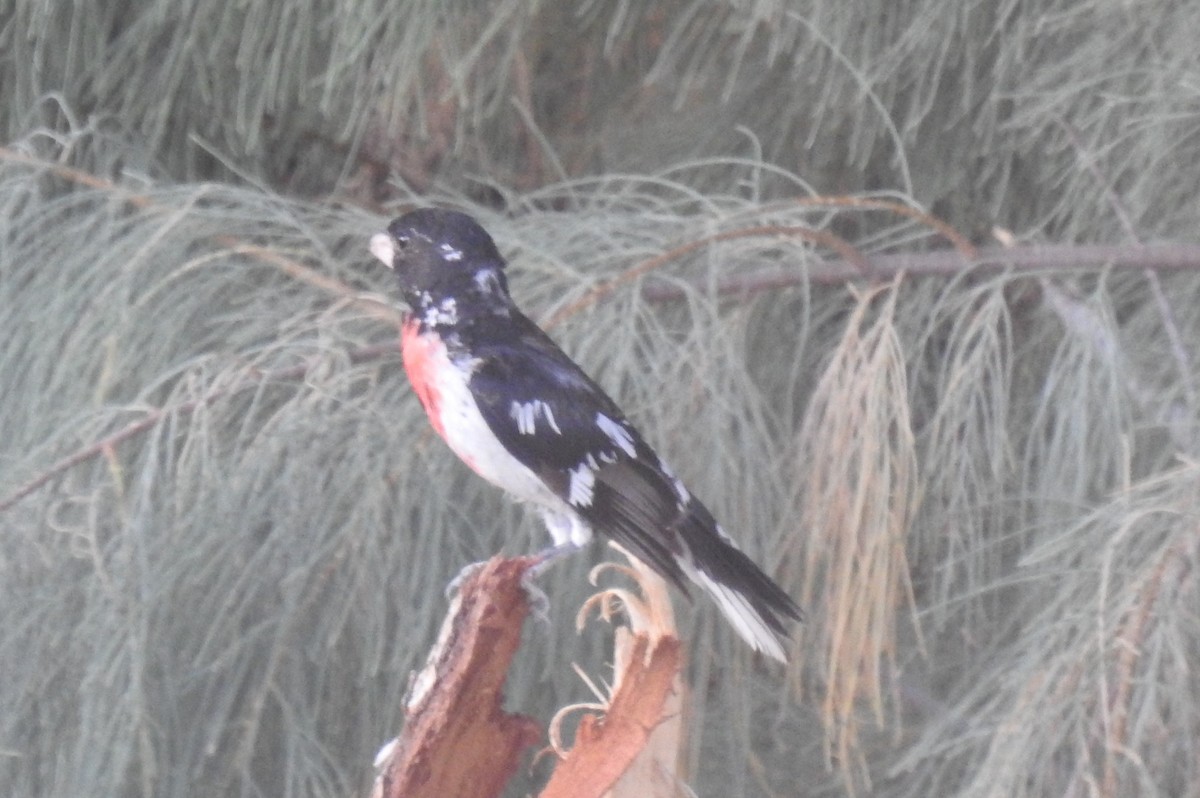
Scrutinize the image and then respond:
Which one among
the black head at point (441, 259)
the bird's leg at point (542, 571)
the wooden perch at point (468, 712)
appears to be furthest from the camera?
the black head at point (441, 259)

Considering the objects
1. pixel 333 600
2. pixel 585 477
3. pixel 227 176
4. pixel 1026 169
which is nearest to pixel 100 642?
pixel 333 600

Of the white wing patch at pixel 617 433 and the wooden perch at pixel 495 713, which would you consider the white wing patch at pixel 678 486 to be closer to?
the white wing patch at pixel 617 433

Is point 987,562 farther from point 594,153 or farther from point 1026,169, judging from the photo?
point 594,153

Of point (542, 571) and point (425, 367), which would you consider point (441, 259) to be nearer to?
point (425, 367)

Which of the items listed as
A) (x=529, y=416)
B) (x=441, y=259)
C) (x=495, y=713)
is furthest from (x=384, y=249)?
(x=495, y=713)

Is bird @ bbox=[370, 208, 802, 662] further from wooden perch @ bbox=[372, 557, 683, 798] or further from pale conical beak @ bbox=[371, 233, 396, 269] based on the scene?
wooden perch @ bbox=[372, 557, 683, 798]

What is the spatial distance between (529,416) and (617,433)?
0.07 metres

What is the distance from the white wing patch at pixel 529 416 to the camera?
3.93 ft

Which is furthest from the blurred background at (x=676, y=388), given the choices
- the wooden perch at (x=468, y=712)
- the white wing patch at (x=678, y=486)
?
the wooden perch at (x=468, y=712)

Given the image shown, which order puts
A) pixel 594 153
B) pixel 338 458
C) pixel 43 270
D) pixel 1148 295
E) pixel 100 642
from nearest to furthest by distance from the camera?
pixel 100 642 → pixel 338 458 → pixel 43 270 → pixel 1148 295 → pixel 594 153

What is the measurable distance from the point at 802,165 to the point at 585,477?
0.62 m

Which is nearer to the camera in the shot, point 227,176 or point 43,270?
point 43,270

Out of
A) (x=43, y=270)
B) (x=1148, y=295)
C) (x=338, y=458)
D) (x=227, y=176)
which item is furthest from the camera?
(x=227, y=176)

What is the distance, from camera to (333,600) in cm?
119
